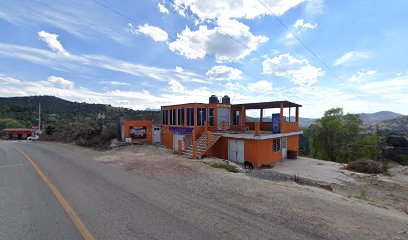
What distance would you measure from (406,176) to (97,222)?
841 inches

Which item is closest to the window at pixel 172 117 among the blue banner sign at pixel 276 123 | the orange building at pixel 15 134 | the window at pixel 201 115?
the window at pixel 201 115

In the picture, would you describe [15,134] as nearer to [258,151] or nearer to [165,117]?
[165,117]

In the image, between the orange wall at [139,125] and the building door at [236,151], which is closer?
the building door at [236,151]

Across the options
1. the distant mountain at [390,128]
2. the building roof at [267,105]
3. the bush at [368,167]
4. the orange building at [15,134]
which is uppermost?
the building roof at [267,105]

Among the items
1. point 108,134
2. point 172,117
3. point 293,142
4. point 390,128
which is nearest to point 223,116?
point 172,117

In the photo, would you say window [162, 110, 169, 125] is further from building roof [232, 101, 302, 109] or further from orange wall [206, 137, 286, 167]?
orange wall [206, 137, 286, 167]

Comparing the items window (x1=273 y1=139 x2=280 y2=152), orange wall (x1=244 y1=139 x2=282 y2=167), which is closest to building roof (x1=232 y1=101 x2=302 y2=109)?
window (x1=273 y1=139 x2=280 y2=152)

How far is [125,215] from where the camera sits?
597cm

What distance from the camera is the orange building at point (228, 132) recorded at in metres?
19.1

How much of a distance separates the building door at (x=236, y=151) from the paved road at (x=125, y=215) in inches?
445

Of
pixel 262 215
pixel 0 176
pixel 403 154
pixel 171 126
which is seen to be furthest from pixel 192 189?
pixel 403 154

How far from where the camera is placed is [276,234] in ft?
16.5

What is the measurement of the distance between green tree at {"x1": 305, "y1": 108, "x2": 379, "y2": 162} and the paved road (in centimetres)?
3747

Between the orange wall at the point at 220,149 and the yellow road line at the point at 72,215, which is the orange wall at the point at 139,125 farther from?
the yellow road line at the point at 72,215
